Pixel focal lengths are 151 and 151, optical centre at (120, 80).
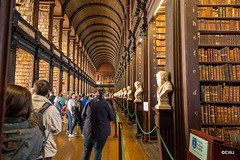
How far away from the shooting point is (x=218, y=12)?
269 centimetres

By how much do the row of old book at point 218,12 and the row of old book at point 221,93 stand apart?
125 cm

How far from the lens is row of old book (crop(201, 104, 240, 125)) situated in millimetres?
2340

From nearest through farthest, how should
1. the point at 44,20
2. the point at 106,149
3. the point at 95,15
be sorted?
the point at 106,149 → the point at 44,20 → the point at 95,15

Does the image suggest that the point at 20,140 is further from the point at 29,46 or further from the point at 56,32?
the point at 56,32

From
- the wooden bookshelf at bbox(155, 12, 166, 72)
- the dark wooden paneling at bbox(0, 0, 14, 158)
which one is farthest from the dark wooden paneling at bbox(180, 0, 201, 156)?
the wooden bookshelf at bbox(155, 12, 166, 72)

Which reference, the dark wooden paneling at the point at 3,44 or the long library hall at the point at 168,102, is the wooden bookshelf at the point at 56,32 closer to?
the long library hall at the point at 168,102

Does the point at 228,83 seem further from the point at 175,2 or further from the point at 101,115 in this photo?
the point at 101,115

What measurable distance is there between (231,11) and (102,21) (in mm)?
18938

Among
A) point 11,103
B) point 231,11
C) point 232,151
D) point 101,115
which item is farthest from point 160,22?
point 11,103

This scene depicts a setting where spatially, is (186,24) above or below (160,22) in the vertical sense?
below

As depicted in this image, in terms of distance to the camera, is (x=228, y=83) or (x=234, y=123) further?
(x=228, y=83)

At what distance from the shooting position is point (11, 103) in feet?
3.07

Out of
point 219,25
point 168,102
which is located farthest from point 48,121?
point 219,25

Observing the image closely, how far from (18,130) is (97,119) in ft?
5.05
